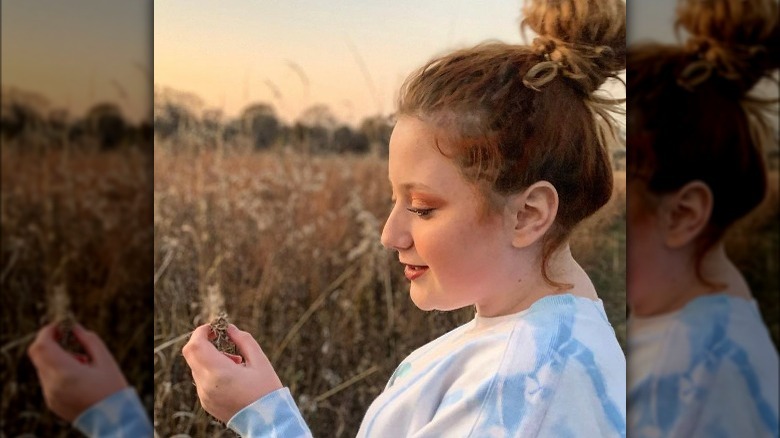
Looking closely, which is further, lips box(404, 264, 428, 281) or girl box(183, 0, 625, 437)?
lips box(404, 264, 428, 281)

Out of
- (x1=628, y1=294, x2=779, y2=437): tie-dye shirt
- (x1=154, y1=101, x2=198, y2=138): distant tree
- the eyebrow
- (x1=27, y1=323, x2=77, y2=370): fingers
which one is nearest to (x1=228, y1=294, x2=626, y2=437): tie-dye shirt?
(x1=628, y1=294, x2=779, y2=437): tie-dye shirt

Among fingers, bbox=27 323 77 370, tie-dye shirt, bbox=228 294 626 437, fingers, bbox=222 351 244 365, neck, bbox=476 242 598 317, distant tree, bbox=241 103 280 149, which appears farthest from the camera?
fingers, bbox=27 323 77 370

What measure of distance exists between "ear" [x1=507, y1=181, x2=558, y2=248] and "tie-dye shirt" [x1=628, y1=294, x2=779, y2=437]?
528 millimetres

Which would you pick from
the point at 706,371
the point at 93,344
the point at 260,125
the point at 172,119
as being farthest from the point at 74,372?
the point at 706,371

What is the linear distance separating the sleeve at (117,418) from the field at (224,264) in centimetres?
10

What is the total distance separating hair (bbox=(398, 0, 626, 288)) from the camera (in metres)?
2.05

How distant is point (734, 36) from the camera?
2326 mm

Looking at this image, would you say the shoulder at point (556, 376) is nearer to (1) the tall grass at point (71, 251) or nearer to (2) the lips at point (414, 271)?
(2) the lips at point (414, 271)

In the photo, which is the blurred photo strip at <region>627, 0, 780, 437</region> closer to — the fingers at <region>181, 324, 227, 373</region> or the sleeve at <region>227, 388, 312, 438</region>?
the sleeve at <region>227, 388, 312, 438</region>

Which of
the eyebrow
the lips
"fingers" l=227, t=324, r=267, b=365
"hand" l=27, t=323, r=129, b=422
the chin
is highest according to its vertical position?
the eyebrow

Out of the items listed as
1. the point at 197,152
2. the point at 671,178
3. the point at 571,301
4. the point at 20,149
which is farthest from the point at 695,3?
the point at 20,149

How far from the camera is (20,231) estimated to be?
237 cm

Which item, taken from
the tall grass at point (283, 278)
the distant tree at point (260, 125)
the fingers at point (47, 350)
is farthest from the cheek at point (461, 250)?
the fingers at point (47, 350)

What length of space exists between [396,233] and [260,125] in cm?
52
